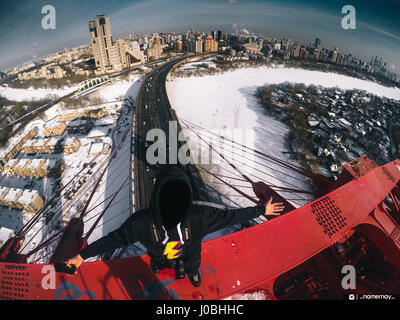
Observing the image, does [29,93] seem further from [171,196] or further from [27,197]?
[171,196]

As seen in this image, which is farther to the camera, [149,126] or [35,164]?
[149,126]

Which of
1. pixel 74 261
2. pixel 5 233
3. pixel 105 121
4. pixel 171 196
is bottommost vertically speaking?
pixel 5 233

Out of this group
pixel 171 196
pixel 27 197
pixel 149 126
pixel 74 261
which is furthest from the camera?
pixel 149 126

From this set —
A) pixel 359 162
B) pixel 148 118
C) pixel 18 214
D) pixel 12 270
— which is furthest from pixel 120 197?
pixel 148 118

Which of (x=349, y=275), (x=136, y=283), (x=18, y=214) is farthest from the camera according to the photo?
(x=18, y=214)

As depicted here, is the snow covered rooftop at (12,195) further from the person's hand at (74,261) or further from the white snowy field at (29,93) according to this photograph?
the white snowy field at (29,93)

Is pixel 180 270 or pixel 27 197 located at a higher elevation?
pixel 180 270

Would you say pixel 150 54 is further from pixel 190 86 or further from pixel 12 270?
pixel 12 270

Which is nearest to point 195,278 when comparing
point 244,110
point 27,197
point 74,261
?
point 74,261

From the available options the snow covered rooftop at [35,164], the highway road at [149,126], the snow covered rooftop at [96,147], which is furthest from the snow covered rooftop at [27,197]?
the highway road at [149,126]
